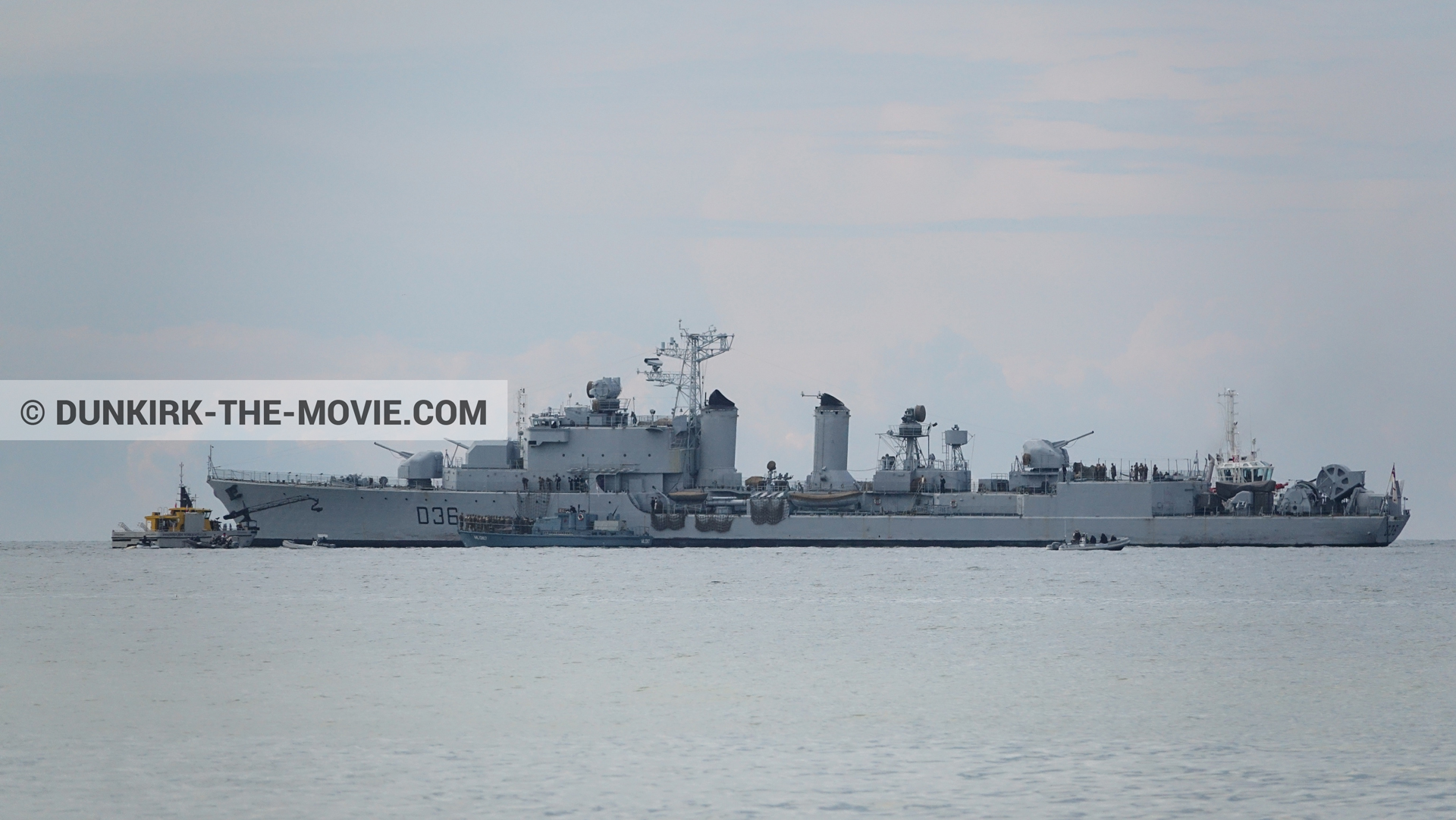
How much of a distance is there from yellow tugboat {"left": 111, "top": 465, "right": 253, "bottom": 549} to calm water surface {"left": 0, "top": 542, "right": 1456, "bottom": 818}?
Result: 30.8 metres

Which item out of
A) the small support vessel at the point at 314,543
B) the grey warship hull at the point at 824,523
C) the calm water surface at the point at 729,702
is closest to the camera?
the calm water surface at the point at 729,702

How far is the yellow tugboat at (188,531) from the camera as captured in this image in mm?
80250

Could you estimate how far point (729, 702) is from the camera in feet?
78.1

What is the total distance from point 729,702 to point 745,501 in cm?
5196

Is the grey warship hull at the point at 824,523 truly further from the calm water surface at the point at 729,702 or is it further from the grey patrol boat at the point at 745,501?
the calm water surface at the point at 729,702

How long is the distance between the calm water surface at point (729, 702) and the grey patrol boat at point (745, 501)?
24592 mm

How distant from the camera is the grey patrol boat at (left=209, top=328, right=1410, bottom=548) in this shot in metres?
74.6

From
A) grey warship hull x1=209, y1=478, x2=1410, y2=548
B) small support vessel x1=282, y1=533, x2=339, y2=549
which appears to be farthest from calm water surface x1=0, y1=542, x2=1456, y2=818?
small support vessel x1=282, y1=533, x2=339, y2=549

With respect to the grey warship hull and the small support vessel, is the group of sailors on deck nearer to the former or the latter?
the grey warship hull

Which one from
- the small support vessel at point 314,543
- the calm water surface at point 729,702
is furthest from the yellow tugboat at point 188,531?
the calm water surface at point 729,702

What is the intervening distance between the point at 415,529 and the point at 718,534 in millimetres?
15177

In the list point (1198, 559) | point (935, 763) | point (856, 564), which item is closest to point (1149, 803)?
point (935, 763)

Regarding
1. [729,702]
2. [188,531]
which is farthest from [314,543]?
[729,702]

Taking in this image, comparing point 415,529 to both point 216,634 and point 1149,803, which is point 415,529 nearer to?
point 216,634
